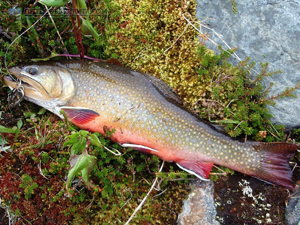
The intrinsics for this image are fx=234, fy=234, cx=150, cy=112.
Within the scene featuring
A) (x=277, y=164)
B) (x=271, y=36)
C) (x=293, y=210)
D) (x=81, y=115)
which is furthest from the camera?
(x=81, y=115)

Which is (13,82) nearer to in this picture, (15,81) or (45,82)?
(15,81)

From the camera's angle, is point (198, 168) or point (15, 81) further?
point (15, 81)

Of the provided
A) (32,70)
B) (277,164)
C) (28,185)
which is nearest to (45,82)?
(32,70)

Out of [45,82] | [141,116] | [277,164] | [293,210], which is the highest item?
[45,82]

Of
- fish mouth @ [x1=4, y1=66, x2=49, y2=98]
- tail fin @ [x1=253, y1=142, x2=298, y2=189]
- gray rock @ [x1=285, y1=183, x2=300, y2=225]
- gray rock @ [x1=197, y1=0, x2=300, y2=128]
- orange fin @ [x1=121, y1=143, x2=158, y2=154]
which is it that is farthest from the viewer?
fish mouth @ [x1=4, y1=66, x2=49, y2=98]

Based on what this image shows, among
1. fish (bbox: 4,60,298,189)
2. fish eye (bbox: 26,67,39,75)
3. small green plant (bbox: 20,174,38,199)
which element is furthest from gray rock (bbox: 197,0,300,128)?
small green plant (bbox: 20,174,38,199)

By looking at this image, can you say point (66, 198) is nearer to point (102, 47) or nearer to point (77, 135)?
point (77, 135)

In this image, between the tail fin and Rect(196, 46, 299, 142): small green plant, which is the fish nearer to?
the tail fin
